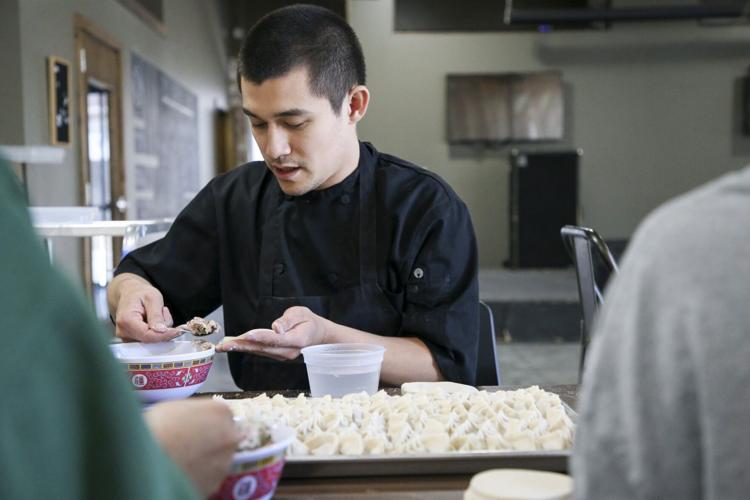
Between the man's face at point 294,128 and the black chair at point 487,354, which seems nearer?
the man's face at point 294,128

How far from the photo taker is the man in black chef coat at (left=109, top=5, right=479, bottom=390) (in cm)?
149

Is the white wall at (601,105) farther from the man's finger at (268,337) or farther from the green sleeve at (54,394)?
the green sleeve at (54,394)

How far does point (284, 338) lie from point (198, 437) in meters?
0.64

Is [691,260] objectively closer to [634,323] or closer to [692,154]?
[634,323]

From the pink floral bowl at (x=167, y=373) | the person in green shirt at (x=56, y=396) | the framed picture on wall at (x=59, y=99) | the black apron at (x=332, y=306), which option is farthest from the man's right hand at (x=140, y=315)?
the framed picture on wall at (x=59, y=99)

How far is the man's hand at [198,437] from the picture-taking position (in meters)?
0.59

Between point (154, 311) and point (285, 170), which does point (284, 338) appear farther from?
point (285, 170)

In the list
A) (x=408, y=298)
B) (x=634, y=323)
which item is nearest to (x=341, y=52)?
(x=408, y=298)

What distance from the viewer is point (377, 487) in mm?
826

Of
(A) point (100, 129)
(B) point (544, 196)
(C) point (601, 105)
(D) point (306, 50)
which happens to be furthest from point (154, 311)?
(C) point (601, 105)

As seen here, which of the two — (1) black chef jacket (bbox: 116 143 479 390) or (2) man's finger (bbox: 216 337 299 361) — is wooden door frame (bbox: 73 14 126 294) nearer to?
(1) black chef jacket (bbox: 116 143 479 390)

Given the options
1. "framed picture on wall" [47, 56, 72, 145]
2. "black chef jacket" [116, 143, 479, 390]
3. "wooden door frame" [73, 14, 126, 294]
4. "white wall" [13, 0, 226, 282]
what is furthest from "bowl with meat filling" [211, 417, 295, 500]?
"wooden door frame" [73, 14, 126, 294]

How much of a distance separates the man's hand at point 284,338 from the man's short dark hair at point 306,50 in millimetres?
463

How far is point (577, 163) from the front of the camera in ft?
28.9
